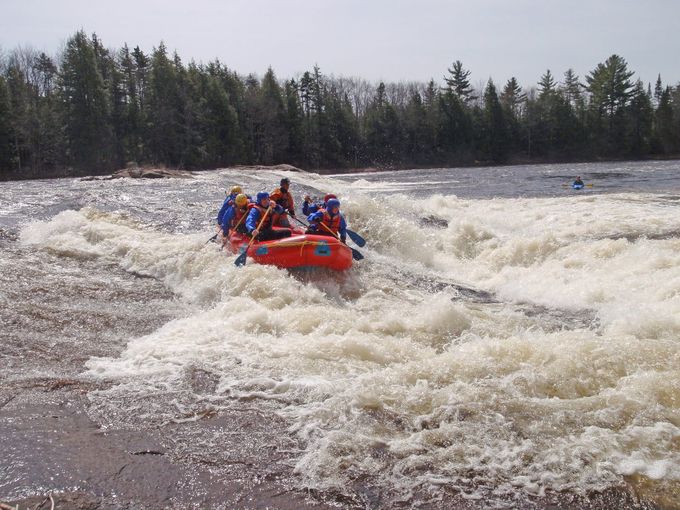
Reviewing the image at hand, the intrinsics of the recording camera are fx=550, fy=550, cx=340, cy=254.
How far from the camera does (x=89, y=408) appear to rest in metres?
4.21

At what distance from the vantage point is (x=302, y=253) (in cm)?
809

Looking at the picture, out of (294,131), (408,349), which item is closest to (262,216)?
(408,349)

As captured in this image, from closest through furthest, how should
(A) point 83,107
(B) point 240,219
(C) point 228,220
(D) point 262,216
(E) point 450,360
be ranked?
1. (E) point 450,360
2. (D) point 262,216
3. (B) point 240,219
4. (C) point 228,220
5. (A) point 83,107

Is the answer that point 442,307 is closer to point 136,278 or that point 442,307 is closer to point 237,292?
point 237,292

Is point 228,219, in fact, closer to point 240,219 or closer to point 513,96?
point 240,219

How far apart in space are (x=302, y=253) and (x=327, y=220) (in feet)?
4.63

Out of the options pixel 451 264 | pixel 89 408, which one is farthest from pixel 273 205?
pixel 89 408

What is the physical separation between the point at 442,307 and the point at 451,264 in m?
4.91

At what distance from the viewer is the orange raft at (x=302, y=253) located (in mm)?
8109

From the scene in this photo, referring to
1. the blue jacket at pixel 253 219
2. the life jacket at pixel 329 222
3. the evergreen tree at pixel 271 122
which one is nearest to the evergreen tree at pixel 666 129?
the evergreen tree at pixel 271 122

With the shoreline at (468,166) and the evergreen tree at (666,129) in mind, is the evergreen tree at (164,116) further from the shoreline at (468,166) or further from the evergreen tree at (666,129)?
the evergreen tree at (666,129)

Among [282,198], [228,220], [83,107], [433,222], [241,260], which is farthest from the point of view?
[83,107]

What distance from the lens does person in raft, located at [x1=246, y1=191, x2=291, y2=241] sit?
9.01 m

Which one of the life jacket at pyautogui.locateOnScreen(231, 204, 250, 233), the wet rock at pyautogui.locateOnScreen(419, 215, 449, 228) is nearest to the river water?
the life jacket at pyautogui.locateOnScreen(231, 204, 250, 233)
